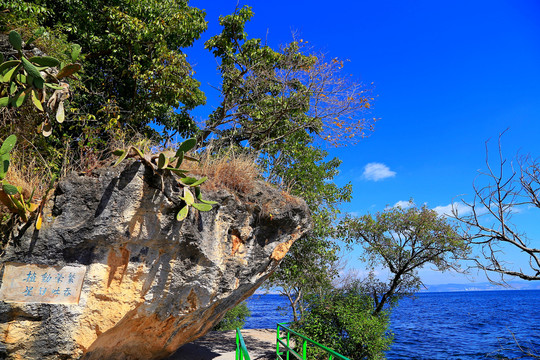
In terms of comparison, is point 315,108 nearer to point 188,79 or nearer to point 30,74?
point 188,79

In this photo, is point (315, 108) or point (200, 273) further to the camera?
point (315, 108)

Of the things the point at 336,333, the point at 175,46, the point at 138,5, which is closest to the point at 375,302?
the point at 336,333

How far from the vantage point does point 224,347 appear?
11398 millimetres

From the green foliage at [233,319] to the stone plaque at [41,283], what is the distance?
13470mm

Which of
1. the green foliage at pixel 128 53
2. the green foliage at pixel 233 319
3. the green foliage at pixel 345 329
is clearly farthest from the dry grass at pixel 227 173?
the green foliage at pixel 233 319

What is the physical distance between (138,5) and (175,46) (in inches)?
59.3

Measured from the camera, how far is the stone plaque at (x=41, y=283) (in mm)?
4621

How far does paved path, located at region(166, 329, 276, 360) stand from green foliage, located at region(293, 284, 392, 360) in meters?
2.22

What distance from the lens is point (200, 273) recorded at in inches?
241

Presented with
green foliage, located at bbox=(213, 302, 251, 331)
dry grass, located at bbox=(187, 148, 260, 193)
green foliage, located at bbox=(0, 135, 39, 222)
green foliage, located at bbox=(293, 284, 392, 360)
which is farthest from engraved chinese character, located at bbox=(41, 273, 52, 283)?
green foliage, located at bbox=(213, 302, 251, 331)

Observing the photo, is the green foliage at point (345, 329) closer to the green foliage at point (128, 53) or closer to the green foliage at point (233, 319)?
the green foliage at point (128, 53)

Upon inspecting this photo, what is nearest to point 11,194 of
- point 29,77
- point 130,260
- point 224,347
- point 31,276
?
point 31,276

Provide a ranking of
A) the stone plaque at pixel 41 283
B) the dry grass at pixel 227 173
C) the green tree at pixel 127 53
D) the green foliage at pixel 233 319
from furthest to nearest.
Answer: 1. the green foliage at pixel 233 319
2. the green tree at pixel 127 53
3. the dry grass at pixel 227 173
4. the stone plaque at pixel 41 283

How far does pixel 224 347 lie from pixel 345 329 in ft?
13.4
